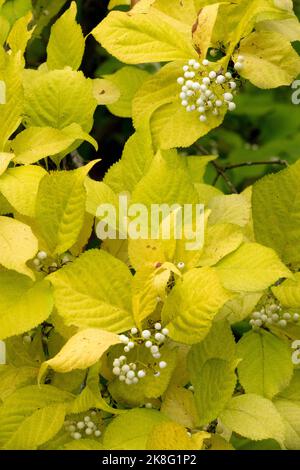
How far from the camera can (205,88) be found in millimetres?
933

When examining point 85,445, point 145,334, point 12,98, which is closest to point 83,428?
point 85,445

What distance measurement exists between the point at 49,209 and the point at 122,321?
143 mm

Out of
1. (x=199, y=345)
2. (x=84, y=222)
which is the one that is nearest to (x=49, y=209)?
(x=84, y=222)

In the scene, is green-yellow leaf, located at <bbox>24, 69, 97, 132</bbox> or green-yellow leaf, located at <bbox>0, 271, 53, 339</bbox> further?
green-yellow leaf, located at <bbox>24, 69, 97, 132</bbox>

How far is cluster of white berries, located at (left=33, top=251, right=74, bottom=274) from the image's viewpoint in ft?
2.81

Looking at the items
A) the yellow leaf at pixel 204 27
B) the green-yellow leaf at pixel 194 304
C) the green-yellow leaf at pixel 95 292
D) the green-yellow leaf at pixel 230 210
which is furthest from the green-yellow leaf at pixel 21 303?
the yellow leaf at pixel 204 27

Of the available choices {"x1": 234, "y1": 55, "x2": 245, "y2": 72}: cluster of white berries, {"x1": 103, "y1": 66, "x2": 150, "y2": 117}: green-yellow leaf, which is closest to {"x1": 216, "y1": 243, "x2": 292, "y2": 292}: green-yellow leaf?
{"x1": 234, "y1": 55, "x2": 245, "y2": 72}: cluster of white berries

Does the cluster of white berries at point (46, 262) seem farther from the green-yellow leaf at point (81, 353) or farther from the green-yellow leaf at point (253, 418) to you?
the green-yellow leaf at point (253, 418)

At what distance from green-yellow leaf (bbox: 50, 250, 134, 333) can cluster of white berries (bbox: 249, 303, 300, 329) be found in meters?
0.17

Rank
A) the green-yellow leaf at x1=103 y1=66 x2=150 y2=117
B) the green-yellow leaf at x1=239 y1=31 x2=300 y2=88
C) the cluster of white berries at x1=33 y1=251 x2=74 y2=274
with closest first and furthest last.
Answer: the cluster of white berries at x1=33 y1=251 x2=74 y2=274
the green-yellow leaf at x1=239 y1=31 x2=300 y2=88
the green-yellow leaf at x1=103 y1=66 x2=150 y2=117

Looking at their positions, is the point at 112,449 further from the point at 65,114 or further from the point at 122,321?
the point at 65,114

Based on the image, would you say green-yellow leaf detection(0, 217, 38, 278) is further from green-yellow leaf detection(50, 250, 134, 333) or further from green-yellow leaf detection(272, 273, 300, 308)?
green-yellow leaf detection(272, 273, 300, 308)

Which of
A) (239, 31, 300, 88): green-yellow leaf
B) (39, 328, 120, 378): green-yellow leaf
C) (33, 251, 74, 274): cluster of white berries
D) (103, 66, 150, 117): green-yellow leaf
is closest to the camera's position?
Answer: (39, 328, 120, 378): green-yellow leaf

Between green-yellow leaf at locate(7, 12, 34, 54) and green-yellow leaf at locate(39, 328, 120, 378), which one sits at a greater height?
green-yellow leaf at locate(7, 12, 34, 54)
